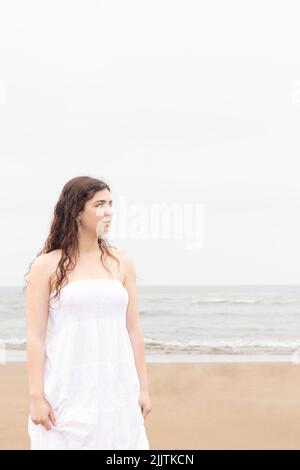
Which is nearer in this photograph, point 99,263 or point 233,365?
point 99,263

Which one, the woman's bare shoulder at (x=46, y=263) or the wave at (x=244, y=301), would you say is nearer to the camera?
the woman's bare shoulder at (x=46, y=263)

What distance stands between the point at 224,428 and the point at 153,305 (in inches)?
603

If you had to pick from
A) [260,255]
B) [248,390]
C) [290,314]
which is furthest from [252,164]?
[248,390]

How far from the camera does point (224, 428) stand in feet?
21.4

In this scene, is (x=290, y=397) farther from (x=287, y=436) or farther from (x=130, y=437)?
(x=130, y=437)

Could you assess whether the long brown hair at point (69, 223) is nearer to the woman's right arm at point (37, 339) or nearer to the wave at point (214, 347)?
the woman's right arm at point (37, 339)

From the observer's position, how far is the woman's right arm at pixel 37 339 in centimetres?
291

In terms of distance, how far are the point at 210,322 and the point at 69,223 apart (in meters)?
17.2

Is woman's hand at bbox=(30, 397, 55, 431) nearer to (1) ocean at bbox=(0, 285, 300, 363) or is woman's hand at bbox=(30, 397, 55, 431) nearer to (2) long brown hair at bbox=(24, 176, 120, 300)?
(2) long brown hair at bbox=(24, 176, 120, 300)

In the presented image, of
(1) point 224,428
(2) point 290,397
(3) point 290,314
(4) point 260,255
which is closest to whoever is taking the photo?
(1) point 224,428

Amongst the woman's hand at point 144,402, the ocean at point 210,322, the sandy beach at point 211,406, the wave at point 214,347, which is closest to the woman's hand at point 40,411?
the woman's hand at point 144,402

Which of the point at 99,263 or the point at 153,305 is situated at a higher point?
the point at 99,263

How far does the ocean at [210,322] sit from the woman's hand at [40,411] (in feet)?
29.8

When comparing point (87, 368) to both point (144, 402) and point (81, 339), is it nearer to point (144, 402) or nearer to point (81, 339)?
point (81, 339)
